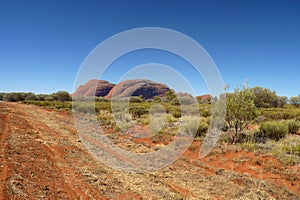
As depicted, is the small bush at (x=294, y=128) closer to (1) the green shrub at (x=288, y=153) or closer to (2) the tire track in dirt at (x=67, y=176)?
(1) the green shrub at (x=288, y=153)

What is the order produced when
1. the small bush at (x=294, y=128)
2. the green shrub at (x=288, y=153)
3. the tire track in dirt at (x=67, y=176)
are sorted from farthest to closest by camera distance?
the small bush at (x=294, y=128)
the green shrub at (x=288, y=153)
the tire track in dirt at (x=67, y=176)

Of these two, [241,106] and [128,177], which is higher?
[241,106]

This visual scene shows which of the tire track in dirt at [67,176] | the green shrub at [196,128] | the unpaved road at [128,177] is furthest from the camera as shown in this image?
the green shrub at [196,128]

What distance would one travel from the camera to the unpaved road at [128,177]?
4.41 metres

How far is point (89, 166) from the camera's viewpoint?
20.0 ft

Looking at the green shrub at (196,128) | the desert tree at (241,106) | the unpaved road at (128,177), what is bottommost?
the unpaved road at (128,177)

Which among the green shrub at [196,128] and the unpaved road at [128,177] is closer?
the unpaved road at [128,177]

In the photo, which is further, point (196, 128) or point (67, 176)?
point (196, 128)

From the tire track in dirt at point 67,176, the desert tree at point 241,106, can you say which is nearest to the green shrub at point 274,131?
the desert tree at point 241,106

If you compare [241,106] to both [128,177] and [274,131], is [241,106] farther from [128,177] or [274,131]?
[128,177]

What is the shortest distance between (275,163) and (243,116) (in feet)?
12.9

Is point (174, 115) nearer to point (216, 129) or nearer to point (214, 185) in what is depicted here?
point (216, 129)

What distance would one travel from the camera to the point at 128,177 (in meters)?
5.52

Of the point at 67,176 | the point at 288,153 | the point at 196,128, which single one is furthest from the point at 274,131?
the point at 67,176
